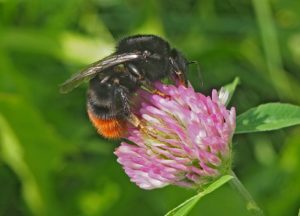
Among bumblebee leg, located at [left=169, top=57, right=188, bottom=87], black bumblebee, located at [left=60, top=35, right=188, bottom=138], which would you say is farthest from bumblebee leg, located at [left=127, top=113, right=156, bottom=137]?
bumblebee leg, located at [left=169, top=57, right=188, bottom=87]

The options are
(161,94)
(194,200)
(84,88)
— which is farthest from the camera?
(84,88)

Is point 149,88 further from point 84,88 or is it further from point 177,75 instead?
point 84,88

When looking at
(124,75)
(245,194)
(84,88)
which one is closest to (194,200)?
(245,194)

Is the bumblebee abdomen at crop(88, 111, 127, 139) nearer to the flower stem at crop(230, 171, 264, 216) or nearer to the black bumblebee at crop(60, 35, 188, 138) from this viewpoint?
the black bumblebee at crop(60, 35, 188, 138)

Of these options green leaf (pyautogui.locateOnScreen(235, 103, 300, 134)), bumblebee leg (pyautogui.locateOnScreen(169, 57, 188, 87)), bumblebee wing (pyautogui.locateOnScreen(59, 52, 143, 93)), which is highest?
bumblebee wing (pyautogui.locateOnScreen(59, 52, 143, 93))

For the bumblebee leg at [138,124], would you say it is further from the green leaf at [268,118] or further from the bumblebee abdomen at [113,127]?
the green leaf at [268,118]

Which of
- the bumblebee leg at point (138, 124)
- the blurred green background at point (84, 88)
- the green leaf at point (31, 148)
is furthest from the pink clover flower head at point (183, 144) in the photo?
the green leaf at point (31, 148)
